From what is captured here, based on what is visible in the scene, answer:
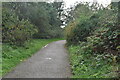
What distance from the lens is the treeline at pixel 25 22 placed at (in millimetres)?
15413

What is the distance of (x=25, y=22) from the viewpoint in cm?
1848

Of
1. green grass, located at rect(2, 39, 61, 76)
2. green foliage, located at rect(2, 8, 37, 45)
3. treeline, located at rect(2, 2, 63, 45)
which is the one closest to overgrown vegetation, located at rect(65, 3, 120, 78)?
green grass, located at rect(2, 39, 61, 76)

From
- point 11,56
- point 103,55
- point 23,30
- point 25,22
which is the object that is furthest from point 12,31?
point 103,55

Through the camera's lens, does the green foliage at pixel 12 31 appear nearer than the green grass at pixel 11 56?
No

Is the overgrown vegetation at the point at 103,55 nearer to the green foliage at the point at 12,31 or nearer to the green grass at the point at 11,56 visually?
the green grass at the point at 11,56

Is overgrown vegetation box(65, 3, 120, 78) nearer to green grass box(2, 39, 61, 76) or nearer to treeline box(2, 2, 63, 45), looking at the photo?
green grass box(2, 39, 61, 76)

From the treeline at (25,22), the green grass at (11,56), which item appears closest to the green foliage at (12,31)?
the treeline at (25,22)

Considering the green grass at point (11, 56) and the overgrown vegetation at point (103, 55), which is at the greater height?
the overgrown vegetation at point (103, 55)

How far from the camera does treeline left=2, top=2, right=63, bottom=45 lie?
1541 centimetres

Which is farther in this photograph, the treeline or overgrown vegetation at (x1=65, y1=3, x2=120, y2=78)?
the treeline

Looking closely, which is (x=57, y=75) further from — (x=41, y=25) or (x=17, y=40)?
(x=41, y=25)

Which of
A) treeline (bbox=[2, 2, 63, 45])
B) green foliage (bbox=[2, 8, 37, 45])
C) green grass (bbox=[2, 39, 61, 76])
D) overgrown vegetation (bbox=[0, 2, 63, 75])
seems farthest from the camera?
treeline (bbox=[2, 2, 63, 45])

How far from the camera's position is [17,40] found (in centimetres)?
1627

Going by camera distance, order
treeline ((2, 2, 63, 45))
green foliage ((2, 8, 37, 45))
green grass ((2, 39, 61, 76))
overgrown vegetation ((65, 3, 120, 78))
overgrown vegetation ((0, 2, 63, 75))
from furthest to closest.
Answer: treeline ((2, 2, 63, 45)) → green foliage ((2, 8, 37, 45)) → overgrown vegetation ((0, 2, 63, 75)) → green grass ((2, 39, 61, 76)) → overgrown vegetation ((65, 3, 120, 78))
